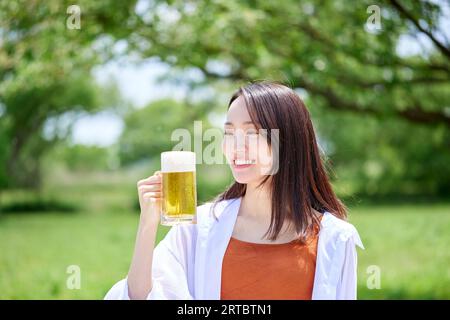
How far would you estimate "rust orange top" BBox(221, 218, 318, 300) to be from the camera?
232 centimetres

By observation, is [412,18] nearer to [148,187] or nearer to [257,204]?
[257,204]

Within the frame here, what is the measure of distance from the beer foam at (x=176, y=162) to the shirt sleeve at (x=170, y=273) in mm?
254

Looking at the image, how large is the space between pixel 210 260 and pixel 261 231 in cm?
27

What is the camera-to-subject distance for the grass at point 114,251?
7617mm

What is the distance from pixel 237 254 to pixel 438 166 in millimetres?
25499

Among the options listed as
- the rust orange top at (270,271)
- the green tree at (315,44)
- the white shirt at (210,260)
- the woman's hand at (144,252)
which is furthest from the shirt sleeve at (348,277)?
the green tree at (315,44)

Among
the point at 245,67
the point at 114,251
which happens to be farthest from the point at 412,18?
the point at 114,251

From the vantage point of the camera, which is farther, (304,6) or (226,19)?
(304,6)

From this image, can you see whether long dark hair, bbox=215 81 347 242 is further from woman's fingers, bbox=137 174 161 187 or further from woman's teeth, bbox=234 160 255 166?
woman's fingers, bbox=137 174 161 187

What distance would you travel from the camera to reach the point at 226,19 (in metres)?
7.66

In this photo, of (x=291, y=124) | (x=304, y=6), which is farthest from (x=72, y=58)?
(x=291, y=124)

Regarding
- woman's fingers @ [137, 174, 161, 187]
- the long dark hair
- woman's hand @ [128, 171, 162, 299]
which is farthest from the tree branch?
woman's hand @ [128, 171, 162, 299]

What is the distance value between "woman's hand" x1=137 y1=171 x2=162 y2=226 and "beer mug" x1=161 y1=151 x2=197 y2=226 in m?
0.02
